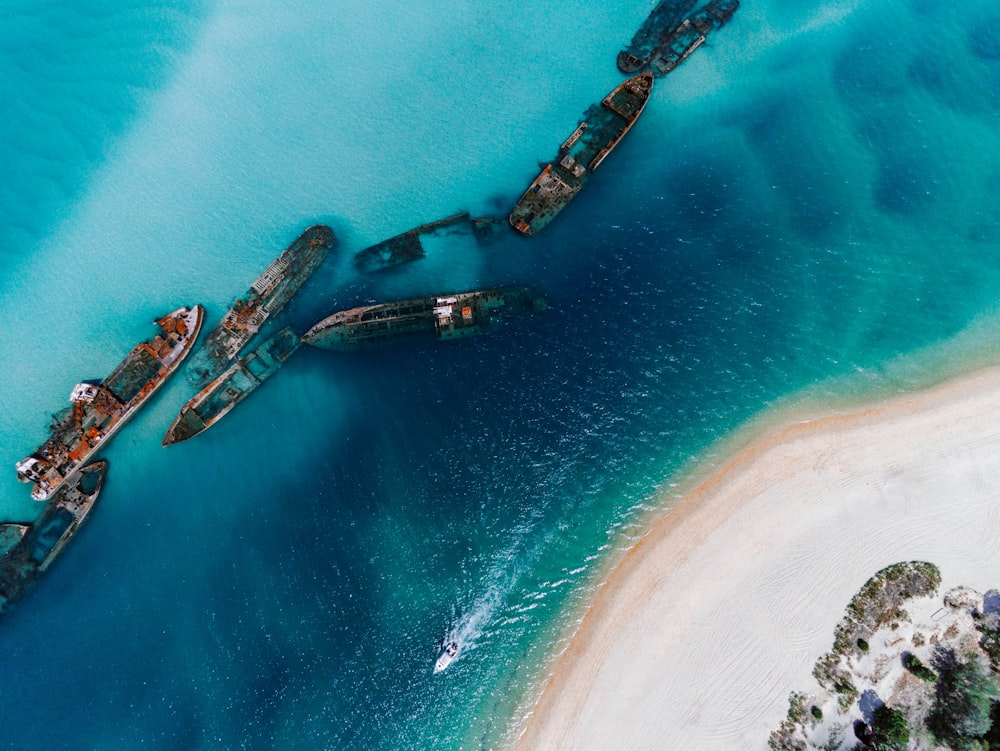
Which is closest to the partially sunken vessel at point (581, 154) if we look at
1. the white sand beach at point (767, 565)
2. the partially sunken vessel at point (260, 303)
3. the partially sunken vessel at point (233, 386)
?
the partially sunken vessel at point (260, 303)

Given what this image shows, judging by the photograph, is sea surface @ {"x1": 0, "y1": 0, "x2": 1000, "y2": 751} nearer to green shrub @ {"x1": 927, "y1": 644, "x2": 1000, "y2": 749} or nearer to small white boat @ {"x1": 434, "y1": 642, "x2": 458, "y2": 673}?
small white boat @ {"x1": 434, "y1": 642, "x2": 458, "y2": 673}

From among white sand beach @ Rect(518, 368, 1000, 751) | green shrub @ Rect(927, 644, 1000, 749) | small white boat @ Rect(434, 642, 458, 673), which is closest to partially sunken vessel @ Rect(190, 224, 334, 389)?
small white boat @ Rect(434, 642, 458, 673)

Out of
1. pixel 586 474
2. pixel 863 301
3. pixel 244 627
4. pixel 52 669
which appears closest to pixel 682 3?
pixel 863 301

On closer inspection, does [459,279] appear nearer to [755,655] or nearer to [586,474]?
[586,474]

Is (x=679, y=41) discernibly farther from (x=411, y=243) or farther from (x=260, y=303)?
(x=260, y=303)

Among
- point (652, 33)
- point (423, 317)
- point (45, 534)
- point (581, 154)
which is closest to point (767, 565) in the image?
point (423, 317)

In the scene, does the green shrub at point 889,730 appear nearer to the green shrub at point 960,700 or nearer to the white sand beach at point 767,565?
the green shrub at point 960,700
